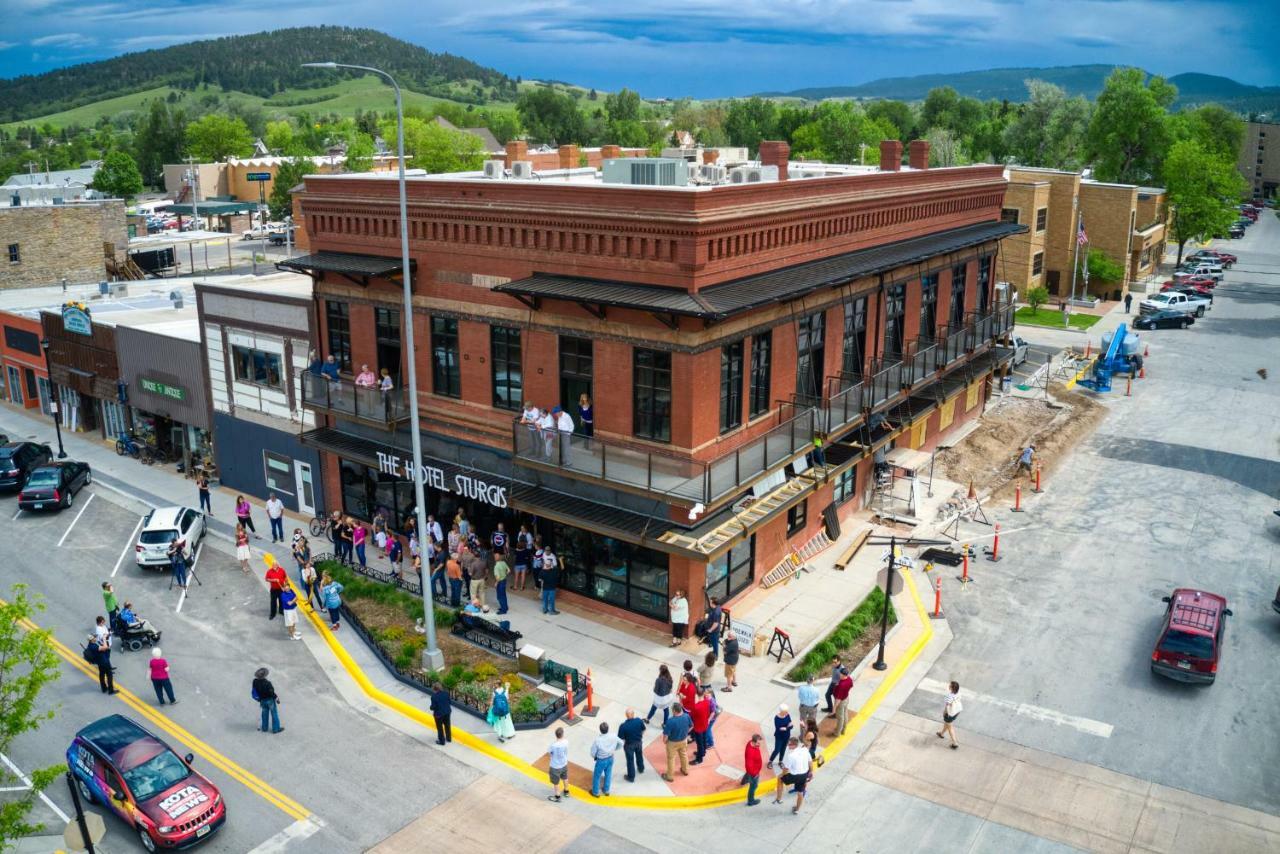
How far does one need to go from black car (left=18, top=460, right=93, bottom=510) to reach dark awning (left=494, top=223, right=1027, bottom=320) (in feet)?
62.6

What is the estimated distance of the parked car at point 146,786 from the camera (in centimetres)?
1705

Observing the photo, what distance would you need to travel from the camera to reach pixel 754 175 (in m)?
30.0

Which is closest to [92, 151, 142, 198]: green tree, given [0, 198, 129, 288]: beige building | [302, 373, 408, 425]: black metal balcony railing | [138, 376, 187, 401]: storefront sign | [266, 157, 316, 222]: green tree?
[266, 157, 316, 222]: green tree

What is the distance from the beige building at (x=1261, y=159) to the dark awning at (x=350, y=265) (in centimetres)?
18238

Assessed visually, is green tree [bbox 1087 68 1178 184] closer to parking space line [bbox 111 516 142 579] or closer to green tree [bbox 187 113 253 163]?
parking space line [bbox 111 516 142 579]

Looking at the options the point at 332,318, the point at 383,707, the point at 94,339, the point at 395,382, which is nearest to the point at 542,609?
the point at 383,707

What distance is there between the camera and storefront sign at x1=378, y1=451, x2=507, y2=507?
87.1 feet

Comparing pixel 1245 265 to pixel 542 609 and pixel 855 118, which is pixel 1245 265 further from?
pixel 542 609

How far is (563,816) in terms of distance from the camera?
1830 centimetres

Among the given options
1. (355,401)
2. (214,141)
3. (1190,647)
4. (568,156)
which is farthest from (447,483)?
(214,141)

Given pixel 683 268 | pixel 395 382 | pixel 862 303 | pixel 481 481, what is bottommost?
pixel 481 481

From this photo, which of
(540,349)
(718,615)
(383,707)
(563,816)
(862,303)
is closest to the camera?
(563,816)

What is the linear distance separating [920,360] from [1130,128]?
259 feet

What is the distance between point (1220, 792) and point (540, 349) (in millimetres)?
17441
